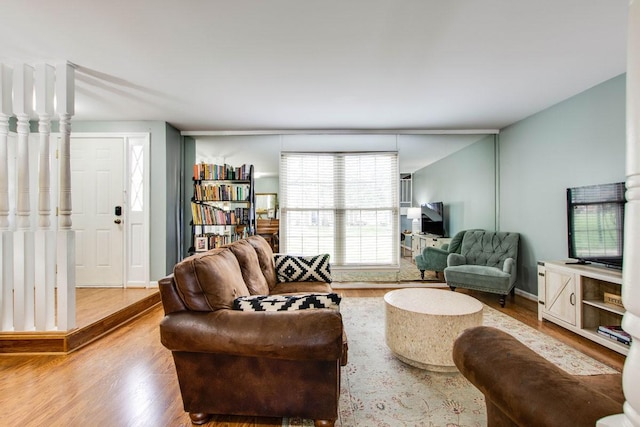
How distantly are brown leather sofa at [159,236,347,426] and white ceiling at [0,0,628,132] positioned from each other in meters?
1.66

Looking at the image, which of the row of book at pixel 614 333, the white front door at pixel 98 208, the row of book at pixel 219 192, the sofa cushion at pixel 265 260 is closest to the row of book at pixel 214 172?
the row of book at pixel 219 192

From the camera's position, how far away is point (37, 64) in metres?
2.46

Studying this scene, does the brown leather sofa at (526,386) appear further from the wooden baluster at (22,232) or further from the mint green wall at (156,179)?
the mint green wall at (156,179)

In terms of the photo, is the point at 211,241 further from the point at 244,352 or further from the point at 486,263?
the point at 486,263

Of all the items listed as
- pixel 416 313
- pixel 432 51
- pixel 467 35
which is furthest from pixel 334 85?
pixel 416 313

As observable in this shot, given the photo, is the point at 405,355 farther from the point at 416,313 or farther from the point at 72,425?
the point at 72,425

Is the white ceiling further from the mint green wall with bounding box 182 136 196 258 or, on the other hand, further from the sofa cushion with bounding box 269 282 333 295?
the sofa cushion with bounding box 269 282 333 295

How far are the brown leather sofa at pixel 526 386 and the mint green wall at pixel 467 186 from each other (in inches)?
154

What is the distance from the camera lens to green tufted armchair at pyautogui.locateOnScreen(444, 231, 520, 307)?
11.2ft

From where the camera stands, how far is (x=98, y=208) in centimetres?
391

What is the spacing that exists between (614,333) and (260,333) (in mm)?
2868

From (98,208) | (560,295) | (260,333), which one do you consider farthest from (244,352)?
(98,208)

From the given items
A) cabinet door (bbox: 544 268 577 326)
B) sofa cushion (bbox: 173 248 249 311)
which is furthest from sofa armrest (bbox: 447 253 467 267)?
sofa cushion (bbox: 173 248 249 311)

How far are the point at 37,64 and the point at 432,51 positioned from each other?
10.9ft
